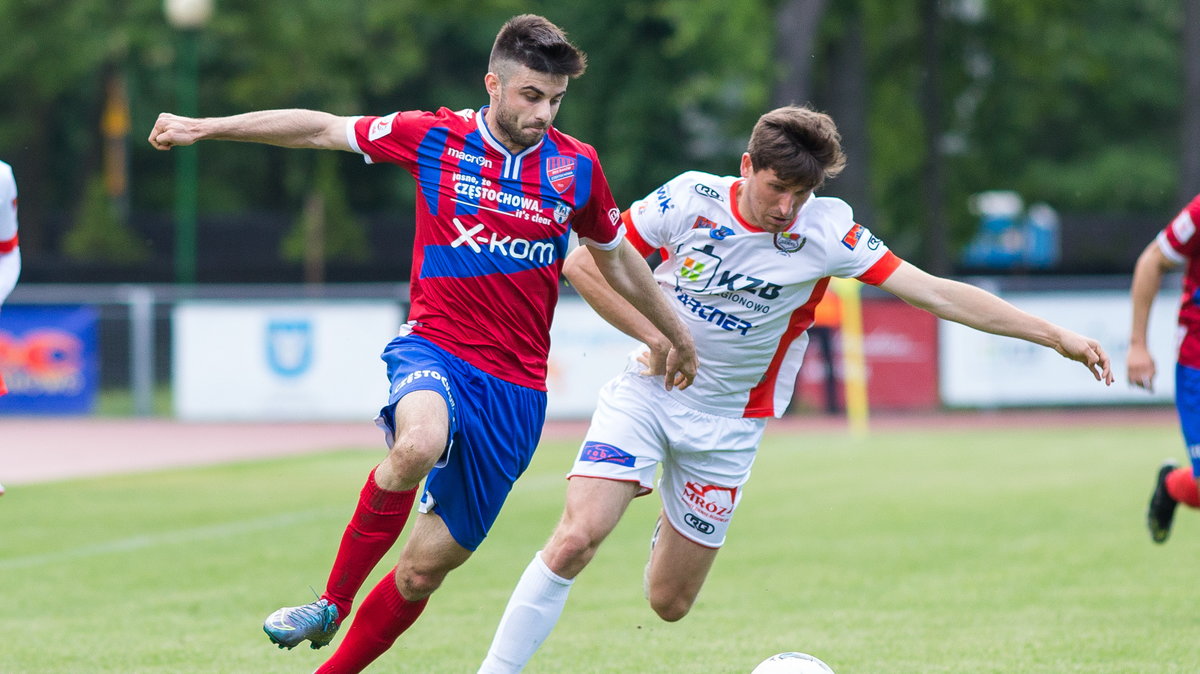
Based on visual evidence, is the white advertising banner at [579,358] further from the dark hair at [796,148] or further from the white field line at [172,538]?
the dark hair at [796,148]

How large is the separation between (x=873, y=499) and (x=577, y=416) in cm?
844

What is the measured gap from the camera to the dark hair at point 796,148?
5555 millimetres

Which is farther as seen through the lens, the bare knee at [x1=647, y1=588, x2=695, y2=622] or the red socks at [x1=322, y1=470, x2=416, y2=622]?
the bare knee at [x1=647, y1=588, x2=695, y2=622]

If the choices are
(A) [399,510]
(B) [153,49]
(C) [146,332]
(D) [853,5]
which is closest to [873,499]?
(A) [399,510]

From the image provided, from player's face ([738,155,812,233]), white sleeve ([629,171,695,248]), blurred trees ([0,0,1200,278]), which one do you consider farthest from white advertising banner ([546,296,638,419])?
player's face ([738,155,812,233])

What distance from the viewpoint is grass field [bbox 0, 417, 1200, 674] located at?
6723 millimetres

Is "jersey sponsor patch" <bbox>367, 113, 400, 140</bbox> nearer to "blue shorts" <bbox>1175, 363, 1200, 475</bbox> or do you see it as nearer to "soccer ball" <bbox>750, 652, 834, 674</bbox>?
A: "soccer ball" <bbox>750, 652, 834, 674</bbox>

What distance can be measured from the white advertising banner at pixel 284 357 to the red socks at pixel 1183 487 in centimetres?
1340

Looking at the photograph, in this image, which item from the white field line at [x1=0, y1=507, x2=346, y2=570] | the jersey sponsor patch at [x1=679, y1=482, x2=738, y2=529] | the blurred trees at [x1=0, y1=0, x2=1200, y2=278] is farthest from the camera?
the blurred trees at [x1=0, y1=0, x2=1200, y2=278]

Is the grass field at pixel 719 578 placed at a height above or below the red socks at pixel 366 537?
below

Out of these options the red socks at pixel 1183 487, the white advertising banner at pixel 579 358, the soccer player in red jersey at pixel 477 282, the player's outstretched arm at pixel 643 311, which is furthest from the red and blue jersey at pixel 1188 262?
the white advertising banner at pixel 579 358

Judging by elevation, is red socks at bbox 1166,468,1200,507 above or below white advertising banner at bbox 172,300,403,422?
above

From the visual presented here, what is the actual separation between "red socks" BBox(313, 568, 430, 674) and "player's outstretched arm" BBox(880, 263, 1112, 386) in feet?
6.86

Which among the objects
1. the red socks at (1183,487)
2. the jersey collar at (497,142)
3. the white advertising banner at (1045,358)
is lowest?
the white advertising banner at (1045,358)
